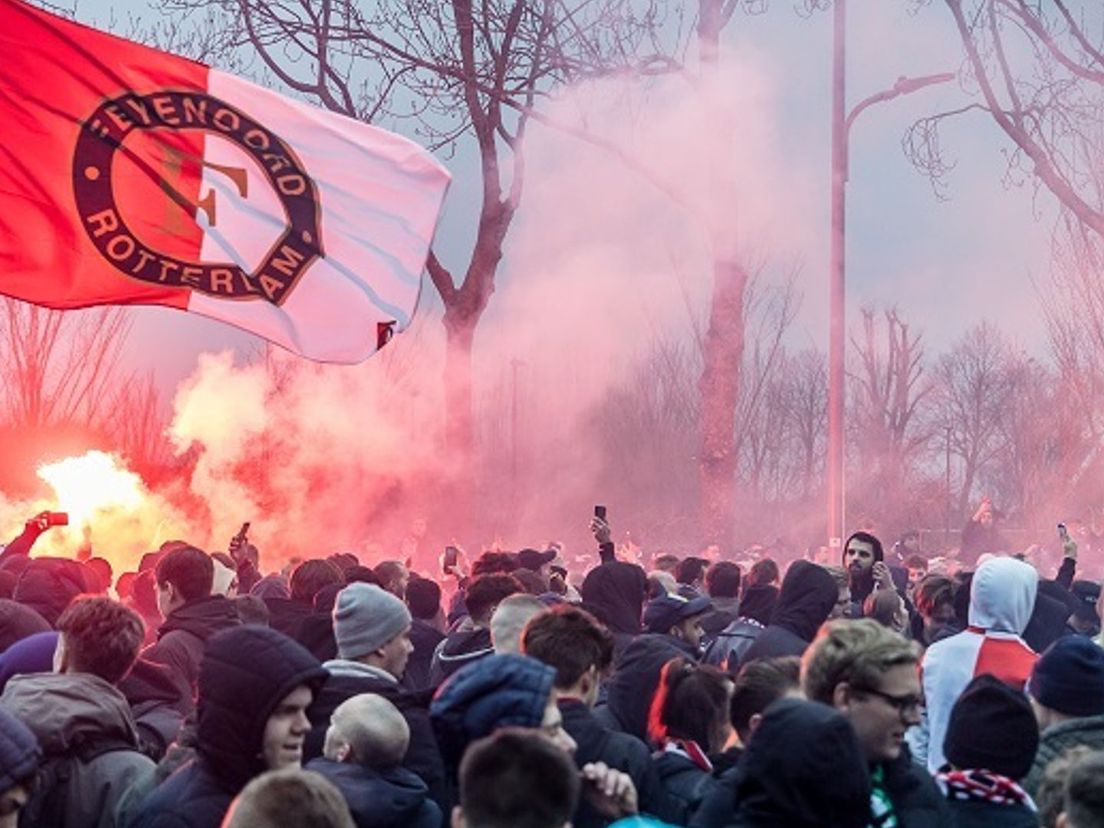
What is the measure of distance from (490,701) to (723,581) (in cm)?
678

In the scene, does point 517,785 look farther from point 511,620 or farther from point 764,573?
point 764,573

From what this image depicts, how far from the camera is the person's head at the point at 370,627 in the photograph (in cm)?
701

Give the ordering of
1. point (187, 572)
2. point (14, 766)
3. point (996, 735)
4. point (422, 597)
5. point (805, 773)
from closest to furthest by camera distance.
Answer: point (805, 773)
point (14, 766)
point (996, 735)
point (187, 572)
point (422, 597)

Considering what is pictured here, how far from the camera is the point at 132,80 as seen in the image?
9.20 metres

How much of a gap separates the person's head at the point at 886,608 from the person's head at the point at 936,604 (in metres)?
0.61

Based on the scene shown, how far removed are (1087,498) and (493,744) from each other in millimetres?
47400

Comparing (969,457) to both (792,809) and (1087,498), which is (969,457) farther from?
(792,809)

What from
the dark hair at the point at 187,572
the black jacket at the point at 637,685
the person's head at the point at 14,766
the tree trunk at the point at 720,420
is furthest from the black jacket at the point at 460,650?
the tree trunk at the point at 720,420

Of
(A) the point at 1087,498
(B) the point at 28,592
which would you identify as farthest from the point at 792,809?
(A) the point at 1087,498

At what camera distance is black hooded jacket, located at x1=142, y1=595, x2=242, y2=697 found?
8.11 metres

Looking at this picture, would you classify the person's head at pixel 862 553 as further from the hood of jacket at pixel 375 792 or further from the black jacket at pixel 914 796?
the black jacket at pixel 914 796

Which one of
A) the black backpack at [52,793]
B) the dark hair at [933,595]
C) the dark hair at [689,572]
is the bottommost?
the black backpack at [52,793]

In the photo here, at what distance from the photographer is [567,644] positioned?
19.0 feet

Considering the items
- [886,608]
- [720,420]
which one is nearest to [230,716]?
[886,608]
